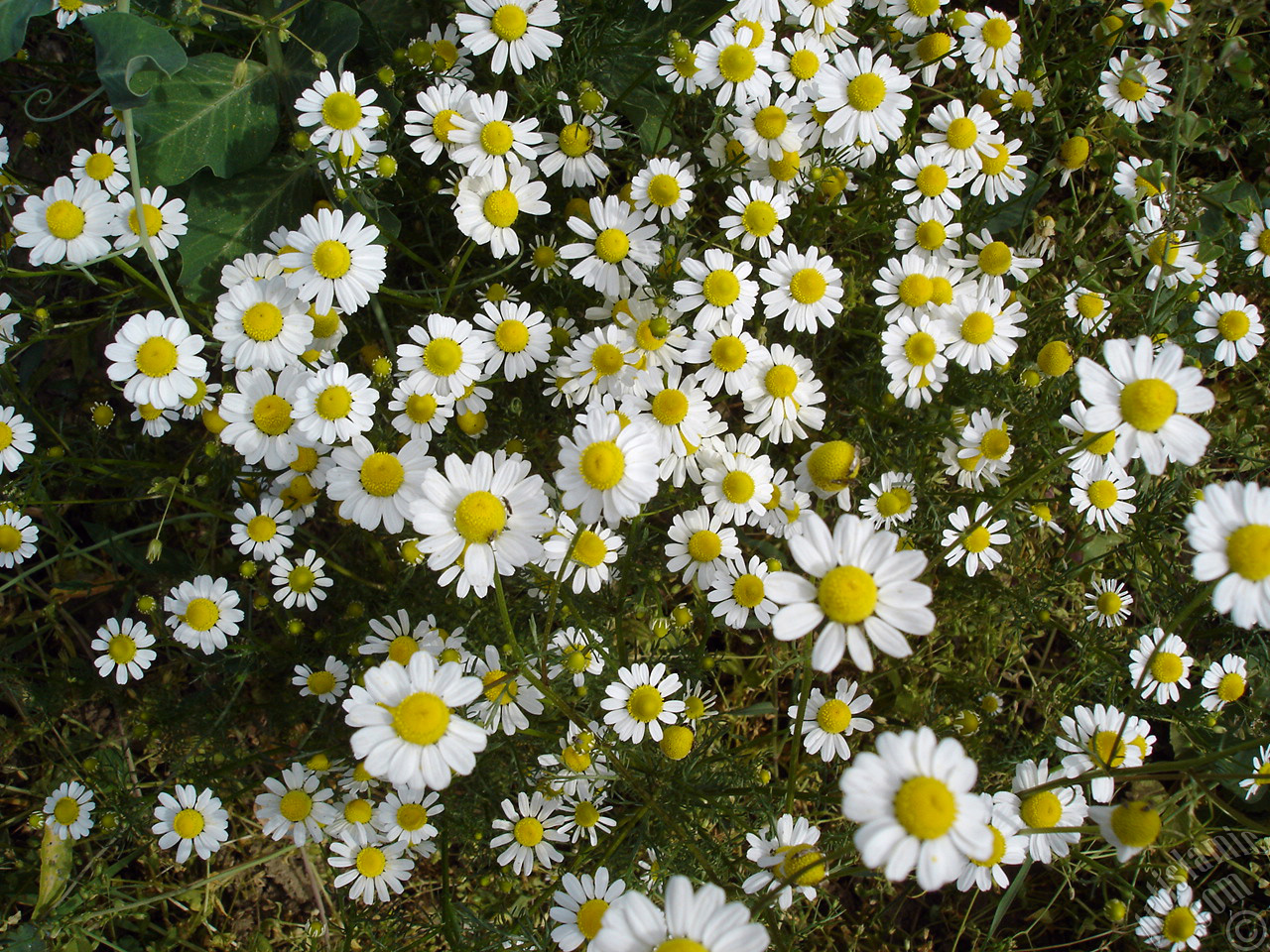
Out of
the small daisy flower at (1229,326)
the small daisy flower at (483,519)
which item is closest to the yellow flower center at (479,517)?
the small daisy flower at (483,519)

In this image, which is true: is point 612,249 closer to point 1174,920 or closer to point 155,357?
point 155,357

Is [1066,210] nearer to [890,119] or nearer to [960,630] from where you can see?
[890,119]

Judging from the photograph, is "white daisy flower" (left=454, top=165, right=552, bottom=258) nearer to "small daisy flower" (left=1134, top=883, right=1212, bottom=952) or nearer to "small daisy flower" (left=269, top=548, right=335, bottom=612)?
"small daisy flower" (left=269, top=548, right=335, bottom=612)

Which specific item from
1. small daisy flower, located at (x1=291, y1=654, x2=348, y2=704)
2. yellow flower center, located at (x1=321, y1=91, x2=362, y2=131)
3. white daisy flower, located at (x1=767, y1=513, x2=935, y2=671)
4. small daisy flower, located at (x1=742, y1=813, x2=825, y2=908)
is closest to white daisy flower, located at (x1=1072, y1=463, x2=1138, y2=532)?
small daisy flower, located at (x1=742, y1=813, x2=825, y2=908)

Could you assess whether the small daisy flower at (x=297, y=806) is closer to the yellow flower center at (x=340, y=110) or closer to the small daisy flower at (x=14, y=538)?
the small daisy flower at (x=14, y=538)

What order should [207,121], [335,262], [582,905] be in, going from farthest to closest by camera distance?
1. [207,121]
2. [335,262]
3. [582,905]

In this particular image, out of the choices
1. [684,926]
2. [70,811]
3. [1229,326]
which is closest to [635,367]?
[684,926]

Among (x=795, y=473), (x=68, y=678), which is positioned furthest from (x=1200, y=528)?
(x=68, y=678)
